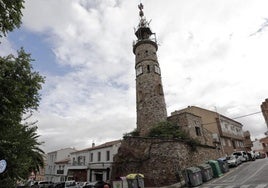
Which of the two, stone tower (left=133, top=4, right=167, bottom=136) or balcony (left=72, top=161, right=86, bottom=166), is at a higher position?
stone tower (left=133, top=4, right=167, bottom=136)

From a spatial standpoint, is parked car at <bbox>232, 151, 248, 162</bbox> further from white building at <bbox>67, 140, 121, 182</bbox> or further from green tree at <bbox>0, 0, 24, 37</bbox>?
green tree at <bbox>0, 0, 24, 37</bbox>

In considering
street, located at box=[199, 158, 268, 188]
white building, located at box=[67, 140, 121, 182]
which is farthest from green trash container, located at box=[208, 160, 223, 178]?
white building, located at box=[67, 140, 121, 182]

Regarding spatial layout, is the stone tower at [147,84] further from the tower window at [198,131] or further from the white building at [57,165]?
the white building at [57,165]

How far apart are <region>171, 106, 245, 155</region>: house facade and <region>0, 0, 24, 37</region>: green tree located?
3088 centimetres

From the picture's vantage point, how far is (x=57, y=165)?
48938mm

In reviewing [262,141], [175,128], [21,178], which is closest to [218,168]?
[175,128]

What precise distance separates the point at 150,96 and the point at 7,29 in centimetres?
2425

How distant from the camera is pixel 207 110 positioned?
40.1m

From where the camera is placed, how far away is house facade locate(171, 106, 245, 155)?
125ft

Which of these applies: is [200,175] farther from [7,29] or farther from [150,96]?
[7,29]

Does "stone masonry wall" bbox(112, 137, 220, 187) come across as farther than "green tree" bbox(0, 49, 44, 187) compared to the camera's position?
Yes

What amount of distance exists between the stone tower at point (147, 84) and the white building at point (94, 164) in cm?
703

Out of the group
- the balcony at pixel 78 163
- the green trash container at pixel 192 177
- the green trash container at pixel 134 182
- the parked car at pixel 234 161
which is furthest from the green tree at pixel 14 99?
the balcony at pixel 78 163

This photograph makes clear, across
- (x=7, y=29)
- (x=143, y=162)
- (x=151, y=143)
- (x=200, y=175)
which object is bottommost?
(x=200, y=175)
